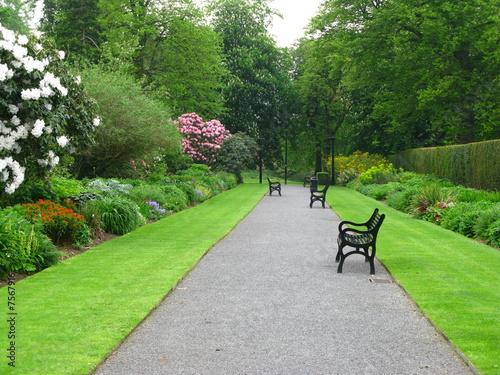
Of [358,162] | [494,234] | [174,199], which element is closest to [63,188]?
[174,199]

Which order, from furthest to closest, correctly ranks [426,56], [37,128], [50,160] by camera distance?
1. [426,56]
2. [50,160]
3. [37,128]

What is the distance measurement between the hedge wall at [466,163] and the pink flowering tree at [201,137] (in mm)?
15236

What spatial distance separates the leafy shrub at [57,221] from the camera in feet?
33.3

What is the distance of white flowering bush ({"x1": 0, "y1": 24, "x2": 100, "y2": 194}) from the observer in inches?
384

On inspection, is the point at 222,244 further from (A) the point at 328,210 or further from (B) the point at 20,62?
(A) the point at 328,210

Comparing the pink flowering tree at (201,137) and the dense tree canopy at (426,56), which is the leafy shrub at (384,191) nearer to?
the dense tree canopy at (426,56)

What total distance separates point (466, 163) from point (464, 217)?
881 cm

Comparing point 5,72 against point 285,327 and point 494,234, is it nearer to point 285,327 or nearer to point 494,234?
point 285,327

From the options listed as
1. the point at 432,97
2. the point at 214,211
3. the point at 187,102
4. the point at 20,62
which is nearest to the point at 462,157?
the point at 432,97

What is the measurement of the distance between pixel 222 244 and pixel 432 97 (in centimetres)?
1984

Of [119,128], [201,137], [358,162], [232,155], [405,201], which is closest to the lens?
[119,128]

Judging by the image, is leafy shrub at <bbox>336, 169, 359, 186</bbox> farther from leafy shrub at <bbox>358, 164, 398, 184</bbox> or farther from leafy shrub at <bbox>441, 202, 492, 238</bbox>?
leafy shrub at <bbox>441, 202, 492, 238</bbox>

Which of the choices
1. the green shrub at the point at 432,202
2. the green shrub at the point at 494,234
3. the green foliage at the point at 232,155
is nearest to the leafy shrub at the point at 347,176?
the green foliage at the point at 232,155

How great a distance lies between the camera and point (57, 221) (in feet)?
34.3
